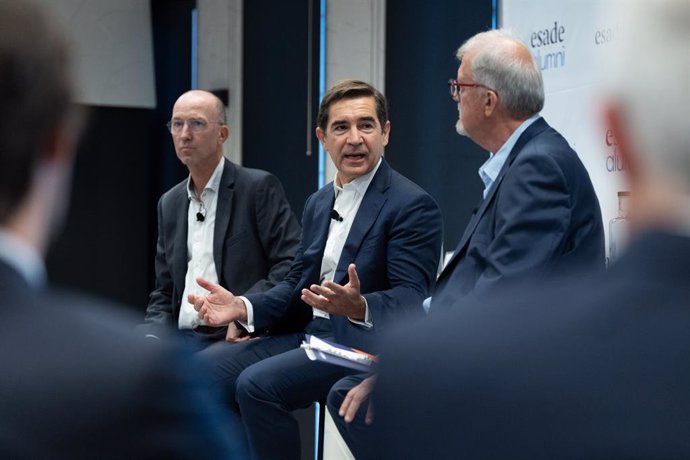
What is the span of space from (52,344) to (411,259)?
2.55 metres

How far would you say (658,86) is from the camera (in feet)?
2.68

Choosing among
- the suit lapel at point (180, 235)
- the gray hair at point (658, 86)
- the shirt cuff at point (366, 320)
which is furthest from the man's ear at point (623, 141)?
the suit lapel at point (180, 235)

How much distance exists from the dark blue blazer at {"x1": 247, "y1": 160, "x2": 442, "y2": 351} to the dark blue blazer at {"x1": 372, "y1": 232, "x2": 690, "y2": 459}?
2.28m

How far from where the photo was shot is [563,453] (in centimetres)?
76

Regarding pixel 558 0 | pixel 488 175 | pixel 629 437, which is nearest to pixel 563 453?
pixel 629 437

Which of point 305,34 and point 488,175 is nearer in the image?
point 488,175

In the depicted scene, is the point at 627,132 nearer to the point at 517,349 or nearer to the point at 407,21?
the point at 517,349

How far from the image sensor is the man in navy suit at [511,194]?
243cm

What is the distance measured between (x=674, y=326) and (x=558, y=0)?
3304mm

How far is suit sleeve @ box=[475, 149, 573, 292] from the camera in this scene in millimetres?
2412

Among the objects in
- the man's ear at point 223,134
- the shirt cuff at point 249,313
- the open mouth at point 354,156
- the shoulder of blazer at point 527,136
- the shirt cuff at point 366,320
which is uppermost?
the man's ear at point 223,134

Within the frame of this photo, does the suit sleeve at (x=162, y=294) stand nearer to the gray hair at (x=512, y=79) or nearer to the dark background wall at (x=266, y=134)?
the dark background wall at (x=266, y=134)

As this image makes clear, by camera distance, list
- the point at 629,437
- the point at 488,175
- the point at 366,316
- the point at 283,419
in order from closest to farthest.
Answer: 1. the point at 629,437
2. the point at 488,175
3. the point at 366,316
4. the point at 283,419

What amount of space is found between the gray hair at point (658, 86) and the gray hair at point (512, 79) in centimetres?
191
